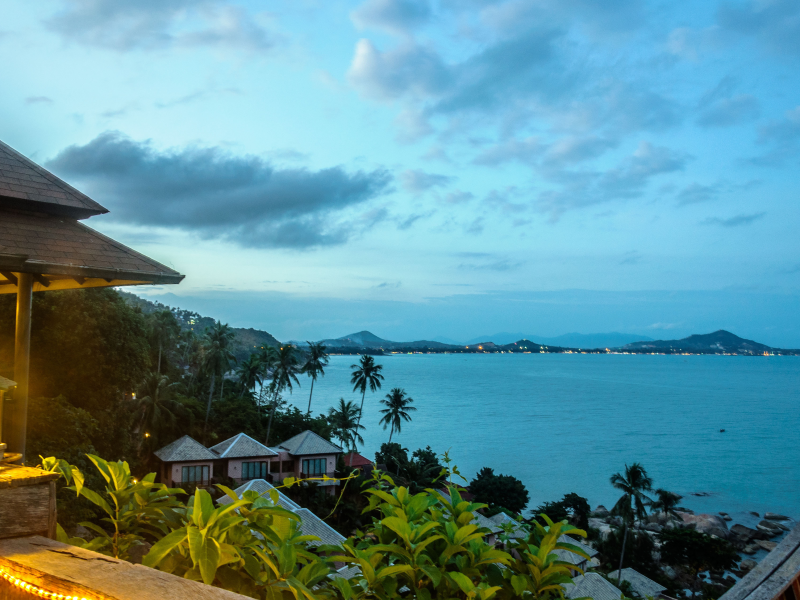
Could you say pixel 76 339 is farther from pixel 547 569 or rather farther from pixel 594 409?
pixel 594 409

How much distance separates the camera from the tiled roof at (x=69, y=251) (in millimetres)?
2908

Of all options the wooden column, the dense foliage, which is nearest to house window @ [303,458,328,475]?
the wooden column

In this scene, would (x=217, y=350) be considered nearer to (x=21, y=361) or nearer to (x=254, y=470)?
Answer: (x=254, y=470)

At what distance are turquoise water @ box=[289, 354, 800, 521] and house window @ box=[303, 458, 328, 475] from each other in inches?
773

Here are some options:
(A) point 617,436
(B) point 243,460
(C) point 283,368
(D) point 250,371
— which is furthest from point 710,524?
(D) point 250,371

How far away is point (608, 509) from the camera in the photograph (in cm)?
4309

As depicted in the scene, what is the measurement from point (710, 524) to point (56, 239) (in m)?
Result: 43.6

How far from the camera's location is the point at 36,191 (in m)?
3.38

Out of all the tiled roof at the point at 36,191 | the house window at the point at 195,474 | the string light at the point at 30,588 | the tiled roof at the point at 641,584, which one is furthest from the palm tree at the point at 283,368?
the string light at the point at 30,588

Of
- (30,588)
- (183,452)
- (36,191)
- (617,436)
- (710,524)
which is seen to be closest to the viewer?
(30,588)

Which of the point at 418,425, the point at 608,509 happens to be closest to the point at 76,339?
the point at 608,509

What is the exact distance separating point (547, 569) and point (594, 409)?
88199 mm

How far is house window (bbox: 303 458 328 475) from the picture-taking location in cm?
3158

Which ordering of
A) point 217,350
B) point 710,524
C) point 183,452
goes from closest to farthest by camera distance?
1. point 183,452
2. point 710,524
3. point 217,350
